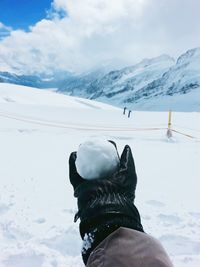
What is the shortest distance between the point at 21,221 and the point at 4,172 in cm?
238

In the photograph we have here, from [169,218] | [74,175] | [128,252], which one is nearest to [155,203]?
[169,218]

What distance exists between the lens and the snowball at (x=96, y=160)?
198 cm

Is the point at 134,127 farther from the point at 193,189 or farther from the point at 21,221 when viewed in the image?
the point at 21,221

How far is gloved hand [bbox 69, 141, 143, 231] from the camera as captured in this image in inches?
72.1

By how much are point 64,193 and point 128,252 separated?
4095 mm

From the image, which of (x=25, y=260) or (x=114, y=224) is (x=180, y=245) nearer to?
(x=25, y=260)

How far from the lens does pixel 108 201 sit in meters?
1.87

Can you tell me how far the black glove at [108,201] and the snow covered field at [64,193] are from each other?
178 cm

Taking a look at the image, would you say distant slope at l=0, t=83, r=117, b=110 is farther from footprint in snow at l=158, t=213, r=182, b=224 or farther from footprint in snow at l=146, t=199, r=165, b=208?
footprint in snow at l=158, t=213, r=182, b=224

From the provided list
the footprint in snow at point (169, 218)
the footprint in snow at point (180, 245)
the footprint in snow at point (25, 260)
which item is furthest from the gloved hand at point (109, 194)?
the footprint in snow at point (169, 218)

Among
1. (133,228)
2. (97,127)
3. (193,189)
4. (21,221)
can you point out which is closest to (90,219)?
(133,228)

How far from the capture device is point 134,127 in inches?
559

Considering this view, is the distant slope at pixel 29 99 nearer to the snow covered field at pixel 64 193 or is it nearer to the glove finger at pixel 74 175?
the snow covered field at pixel 64 193

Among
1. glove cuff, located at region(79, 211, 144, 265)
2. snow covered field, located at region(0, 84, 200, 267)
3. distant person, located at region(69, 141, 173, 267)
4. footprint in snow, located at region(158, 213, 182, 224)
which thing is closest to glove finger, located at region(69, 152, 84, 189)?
distant person, located at region(69, 141, 173, 267)
